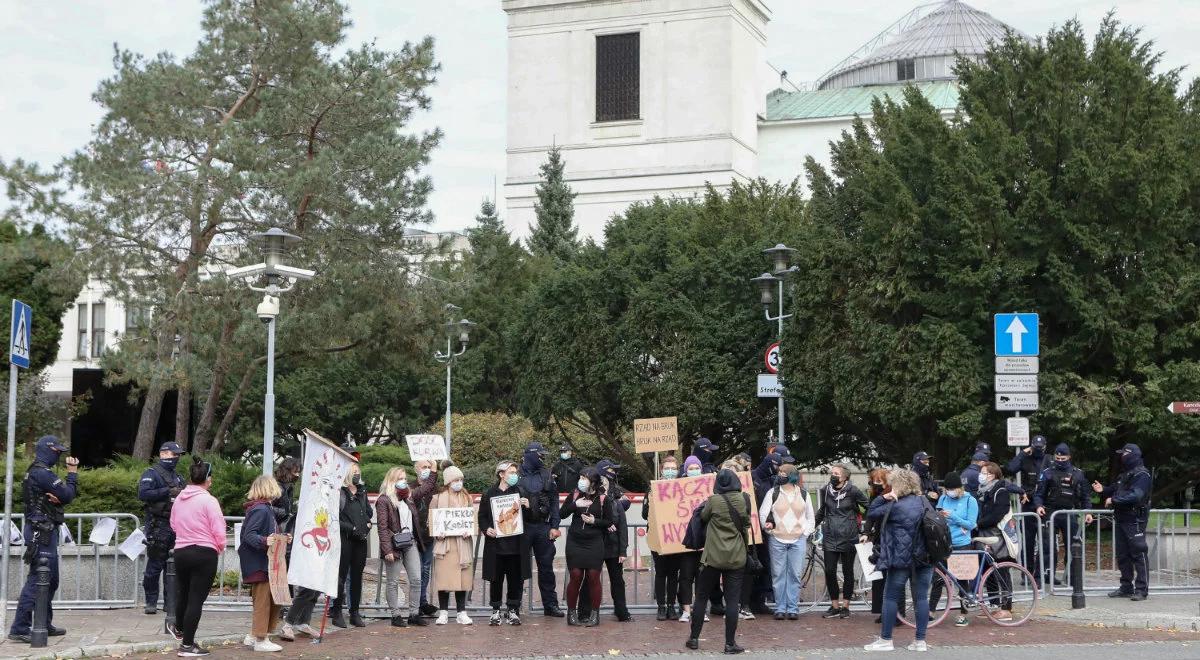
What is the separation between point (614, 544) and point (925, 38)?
87909mm

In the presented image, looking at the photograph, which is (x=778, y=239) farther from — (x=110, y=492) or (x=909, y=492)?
(x=909, y=492)

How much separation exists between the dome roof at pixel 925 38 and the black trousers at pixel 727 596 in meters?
86.0

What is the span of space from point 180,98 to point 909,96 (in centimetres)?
1483

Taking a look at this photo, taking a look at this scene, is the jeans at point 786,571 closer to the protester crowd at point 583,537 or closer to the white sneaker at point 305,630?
the protester crowd at point 583,537

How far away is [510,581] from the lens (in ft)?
53.8

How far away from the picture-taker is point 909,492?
14375 millimetres

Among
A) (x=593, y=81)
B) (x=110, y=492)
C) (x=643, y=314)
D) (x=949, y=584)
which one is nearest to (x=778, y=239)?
(x=643, y=314)

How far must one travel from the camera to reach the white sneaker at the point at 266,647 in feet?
46.6

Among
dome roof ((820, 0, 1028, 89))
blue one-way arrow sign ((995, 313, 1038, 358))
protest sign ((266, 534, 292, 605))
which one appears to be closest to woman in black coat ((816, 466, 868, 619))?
blue one-way arrow sign ((995, 313, 1038, 358))

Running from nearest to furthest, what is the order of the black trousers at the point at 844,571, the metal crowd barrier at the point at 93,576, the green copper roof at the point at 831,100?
the black trousers at the point at 844,571 → the metal crowd barrier at the point at 93,576 → the green copper roof at the point at 831,100

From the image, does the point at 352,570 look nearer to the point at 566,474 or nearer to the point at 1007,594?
the point at 566,474

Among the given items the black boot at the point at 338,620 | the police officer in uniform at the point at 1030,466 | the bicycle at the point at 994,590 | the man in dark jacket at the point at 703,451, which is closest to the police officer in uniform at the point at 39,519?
the black boot at the point at 338,620

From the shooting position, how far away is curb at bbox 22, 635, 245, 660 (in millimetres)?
13594

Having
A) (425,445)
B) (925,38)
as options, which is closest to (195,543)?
(425,445)
